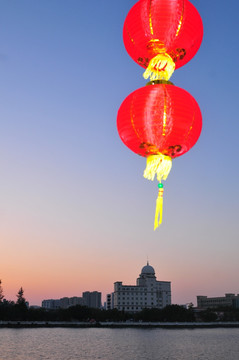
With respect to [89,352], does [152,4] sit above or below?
above

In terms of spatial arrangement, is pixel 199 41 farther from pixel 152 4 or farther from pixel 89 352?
pixel 89 352

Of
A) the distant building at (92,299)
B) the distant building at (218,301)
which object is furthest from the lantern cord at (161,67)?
the distant building at (92,299)

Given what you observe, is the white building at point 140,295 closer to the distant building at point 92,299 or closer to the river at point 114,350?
the river at point 114,350

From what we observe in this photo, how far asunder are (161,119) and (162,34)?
3.42ft

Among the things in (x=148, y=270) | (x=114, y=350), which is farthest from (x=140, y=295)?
(x=114, y=350)

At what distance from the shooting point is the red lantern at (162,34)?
16.3ft

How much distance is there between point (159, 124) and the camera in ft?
16.3

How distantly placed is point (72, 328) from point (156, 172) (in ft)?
199

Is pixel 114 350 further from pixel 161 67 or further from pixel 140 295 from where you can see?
pixel 140 295

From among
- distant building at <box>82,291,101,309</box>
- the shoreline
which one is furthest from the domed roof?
distant building at <box>82,291,101,309</box>

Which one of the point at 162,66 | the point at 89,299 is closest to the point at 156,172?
the point at 162,66

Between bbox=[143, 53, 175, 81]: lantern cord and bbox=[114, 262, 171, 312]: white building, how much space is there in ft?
262

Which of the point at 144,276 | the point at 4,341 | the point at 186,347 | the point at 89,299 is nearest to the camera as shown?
the point at 186,347

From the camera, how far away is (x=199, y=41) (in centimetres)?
527
